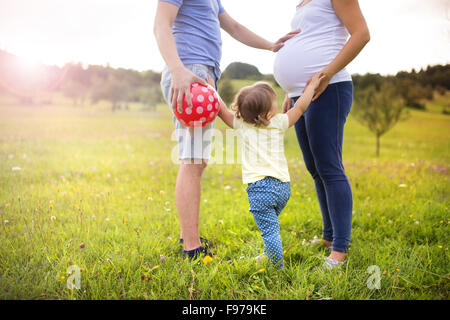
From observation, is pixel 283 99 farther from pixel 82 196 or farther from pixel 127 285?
pixel 82 196

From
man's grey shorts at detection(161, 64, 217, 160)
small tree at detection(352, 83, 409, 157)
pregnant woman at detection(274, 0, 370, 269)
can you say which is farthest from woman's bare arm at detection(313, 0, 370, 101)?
small tree at detection(352, 83, 409, 157)

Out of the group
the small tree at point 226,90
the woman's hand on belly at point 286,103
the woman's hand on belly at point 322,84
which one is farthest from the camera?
the small tree at point 226,90

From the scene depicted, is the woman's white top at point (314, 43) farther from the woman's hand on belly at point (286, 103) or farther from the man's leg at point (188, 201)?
the man's leg at point (188, 201)

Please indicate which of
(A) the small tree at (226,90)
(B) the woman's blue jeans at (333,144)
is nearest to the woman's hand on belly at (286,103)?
(B) the woman's blue jeans at (333,144)

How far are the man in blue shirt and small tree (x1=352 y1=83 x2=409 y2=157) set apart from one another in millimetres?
5931

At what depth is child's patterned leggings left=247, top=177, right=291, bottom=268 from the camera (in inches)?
74.9

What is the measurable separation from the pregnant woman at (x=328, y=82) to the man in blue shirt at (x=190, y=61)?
0.70 feet

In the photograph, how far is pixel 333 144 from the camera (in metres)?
1.97

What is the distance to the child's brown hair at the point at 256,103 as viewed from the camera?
1.87 meters

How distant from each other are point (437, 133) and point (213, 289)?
1093cm

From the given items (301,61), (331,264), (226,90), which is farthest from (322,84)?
(226,90)

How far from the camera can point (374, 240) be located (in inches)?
97.7

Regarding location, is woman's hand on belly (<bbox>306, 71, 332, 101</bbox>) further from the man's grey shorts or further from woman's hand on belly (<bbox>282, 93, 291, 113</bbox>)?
the man's grey shorts
